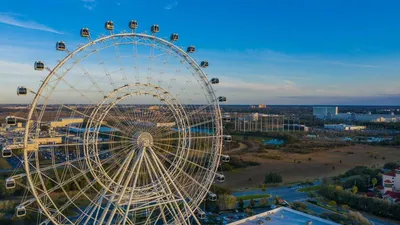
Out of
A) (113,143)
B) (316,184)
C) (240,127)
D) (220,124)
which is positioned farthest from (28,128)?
(240,127)

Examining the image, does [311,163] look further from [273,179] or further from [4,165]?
[4,165]

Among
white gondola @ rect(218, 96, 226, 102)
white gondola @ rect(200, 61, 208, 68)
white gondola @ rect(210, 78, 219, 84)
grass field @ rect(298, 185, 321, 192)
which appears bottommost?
grass field @ rect(298, 185, 321, 192)

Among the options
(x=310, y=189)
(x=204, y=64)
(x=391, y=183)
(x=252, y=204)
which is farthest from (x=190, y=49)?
(x=391, y=183)

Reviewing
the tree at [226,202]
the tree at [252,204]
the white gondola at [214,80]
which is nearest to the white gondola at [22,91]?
the white gondola at [214,80]

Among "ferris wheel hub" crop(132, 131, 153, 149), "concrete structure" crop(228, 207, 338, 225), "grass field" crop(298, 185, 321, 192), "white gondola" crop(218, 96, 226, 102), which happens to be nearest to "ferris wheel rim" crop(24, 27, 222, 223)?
"white gondola" crop(218, 96, 226, 102)

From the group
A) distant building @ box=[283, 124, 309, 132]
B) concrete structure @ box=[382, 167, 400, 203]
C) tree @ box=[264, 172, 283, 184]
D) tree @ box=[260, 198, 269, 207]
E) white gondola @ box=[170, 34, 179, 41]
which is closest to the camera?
white gondola @ box=[170, 34, 179, 41]

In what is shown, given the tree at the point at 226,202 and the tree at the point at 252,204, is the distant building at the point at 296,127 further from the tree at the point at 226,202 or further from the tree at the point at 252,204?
the tree at the point at 226,202

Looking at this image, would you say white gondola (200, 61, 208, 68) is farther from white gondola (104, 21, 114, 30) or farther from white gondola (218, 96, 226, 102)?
white gondola (104, 21, 114, 30)
